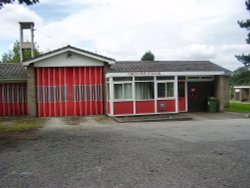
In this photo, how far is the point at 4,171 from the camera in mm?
6387

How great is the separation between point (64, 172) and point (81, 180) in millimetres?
705

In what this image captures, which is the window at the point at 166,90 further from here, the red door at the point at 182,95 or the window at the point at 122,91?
the window at the point at 122,91

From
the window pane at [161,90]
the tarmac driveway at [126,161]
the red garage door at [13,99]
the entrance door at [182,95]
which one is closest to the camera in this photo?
the tarmac driveway at [126,161]

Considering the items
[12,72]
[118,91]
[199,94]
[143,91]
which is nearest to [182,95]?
[199,94]

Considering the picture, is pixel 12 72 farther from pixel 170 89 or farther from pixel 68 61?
pixel 170 89

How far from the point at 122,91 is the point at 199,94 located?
20.6ft

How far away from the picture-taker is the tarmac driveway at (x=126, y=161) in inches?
221

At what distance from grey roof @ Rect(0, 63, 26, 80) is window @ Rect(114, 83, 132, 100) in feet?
20.1

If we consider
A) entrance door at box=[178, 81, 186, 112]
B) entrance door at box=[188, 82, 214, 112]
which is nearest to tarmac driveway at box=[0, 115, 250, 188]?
entrance door at box=[178, 81, 186, 112]

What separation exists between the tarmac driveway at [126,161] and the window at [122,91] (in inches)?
317

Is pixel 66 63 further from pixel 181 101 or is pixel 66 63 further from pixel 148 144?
pixel 148 144

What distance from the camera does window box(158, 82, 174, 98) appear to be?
19.5 metres

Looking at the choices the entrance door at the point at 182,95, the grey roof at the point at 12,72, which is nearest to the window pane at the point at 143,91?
the entrance door at the point at 182,95

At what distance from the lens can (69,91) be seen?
64.2 ft
